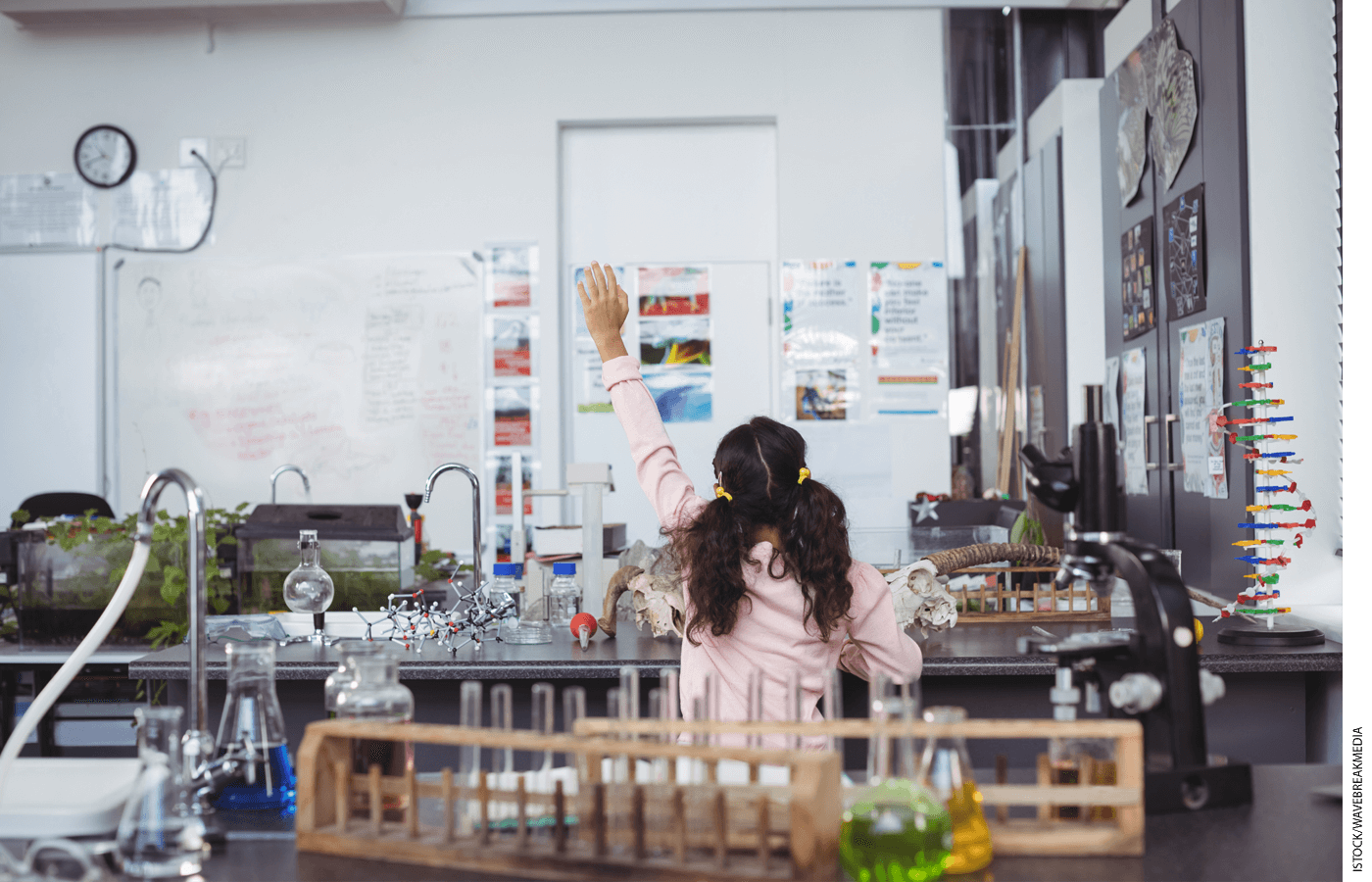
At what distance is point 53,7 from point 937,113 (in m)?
3.64

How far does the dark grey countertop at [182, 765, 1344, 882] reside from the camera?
962 millimetres

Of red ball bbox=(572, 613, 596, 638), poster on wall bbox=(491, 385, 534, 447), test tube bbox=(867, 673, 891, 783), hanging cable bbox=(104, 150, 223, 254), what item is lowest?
red ball bbox=(572, 613, 596, 638)

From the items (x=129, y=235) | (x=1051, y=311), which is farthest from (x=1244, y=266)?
(x=129, y=235)

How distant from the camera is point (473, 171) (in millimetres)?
4719

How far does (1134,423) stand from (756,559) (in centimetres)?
207

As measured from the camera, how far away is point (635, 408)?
5.68 feet

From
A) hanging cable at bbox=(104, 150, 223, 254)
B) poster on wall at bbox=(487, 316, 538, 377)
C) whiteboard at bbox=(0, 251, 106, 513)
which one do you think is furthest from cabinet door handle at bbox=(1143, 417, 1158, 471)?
whiteboard at bbox=(0, 251, 106, 513)

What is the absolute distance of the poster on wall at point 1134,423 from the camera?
3.26m

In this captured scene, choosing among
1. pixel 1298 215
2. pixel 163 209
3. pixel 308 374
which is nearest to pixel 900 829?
pixel 1298 215

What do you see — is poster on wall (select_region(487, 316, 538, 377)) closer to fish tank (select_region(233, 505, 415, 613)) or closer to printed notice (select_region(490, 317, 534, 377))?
printed notice (select_region(490, 317, 534, 377))

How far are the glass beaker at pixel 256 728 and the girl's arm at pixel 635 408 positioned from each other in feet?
2.23

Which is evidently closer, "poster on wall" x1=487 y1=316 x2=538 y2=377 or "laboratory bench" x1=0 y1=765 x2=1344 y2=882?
"laboratory bench" x1=0 y1=765 x2=1344 y2=882

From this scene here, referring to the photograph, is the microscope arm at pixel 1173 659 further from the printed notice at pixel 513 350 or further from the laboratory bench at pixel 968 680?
the printed notice at pixel 513 350

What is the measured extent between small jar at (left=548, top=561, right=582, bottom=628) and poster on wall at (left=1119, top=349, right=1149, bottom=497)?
1.78 meters
